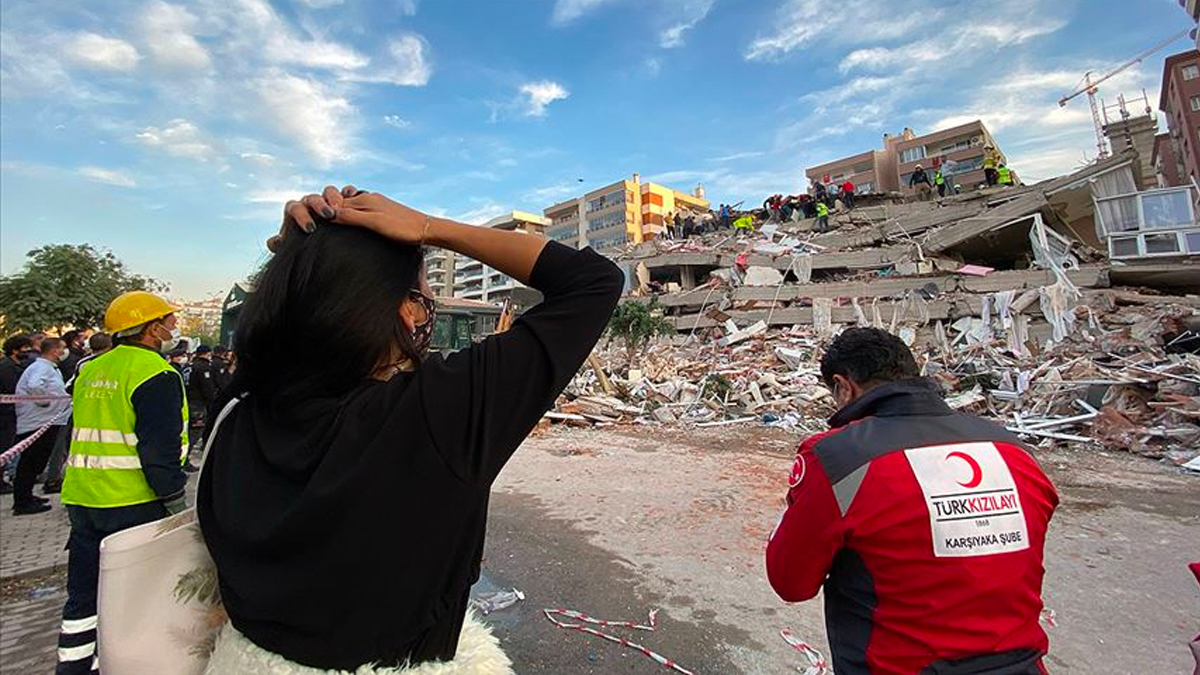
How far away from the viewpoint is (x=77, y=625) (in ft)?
8.39

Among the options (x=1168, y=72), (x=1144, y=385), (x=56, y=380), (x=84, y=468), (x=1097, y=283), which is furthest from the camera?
(x=1168, y=72)

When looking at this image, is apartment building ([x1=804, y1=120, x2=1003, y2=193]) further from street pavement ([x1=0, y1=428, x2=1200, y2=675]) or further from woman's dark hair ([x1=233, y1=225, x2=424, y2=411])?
woman's dark hair ([x1=233, y1=225, x2=424, y2=411])

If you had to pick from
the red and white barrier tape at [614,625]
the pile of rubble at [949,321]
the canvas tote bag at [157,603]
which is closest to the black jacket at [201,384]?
the pile of rubble at [949,321]

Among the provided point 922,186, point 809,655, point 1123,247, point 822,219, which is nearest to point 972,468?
point 809,655

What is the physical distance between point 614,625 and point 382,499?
A: 309 centimetres

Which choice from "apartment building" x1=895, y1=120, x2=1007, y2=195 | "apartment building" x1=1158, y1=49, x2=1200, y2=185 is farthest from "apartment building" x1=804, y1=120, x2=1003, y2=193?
"apartment building" x1=1158, y1=49, x2=1200, y2=185

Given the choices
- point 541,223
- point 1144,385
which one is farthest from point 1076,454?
point 541,223

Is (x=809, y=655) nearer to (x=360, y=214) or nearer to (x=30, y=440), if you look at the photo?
(x=360, y=214)

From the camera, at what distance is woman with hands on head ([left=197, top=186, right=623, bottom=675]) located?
84 centimetres

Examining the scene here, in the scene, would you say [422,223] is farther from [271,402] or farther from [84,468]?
[84,468]

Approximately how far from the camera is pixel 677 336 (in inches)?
923

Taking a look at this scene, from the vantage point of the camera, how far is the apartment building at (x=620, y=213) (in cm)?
6950

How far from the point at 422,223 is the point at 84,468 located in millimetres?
3022

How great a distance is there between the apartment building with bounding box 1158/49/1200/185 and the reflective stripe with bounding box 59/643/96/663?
211ft
